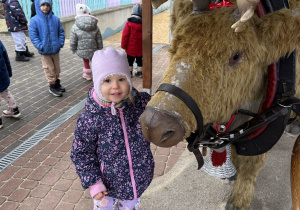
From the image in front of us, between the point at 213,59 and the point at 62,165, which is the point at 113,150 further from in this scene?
the point at 62,165

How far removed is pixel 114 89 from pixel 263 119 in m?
1.08

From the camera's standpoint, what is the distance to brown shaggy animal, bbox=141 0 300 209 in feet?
4.73

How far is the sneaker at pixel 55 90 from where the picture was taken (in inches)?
243

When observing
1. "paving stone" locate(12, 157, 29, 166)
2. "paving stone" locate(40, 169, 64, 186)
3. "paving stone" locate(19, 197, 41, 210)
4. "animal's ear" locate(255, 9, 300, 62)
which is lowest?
"paving stone" locate(12, 157, 29, 166)

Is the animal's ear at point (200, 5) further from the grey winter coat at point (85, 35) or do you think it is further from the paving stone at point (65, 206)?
the grey winter coat at point (85, 35)

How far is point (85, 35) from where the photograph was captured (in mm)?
6504

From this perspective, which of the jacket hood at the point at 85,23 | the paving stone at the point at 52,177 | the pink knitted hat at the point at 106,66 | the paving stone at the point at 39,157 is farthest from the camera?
the jacket hood at the point at 85,23

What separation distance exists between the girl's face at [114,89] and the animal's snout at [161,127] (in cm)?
58

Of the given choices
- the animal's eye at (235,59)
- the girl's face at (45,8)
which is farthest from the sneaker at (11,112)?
the animal's eye at (235,59)

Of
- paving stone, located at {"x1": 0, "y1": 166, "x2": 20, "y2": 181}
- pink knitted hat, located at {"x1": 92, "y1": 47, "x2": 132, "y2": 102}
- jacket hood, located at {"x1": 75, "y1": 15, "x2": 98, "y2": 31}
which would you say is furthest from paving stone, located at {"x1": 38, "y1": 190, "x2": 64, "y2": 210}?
jacket hood, located at {"x1": 75, "y1": 15, "x2": 98, "y2": 31}

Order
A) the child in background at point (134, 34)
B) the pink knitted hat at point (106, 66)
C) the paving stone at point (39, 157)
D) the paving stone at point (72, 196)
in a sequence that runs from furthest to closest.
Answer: the child in background at point (134, 34), the paving stone at point (39, 157), the paving stone at point (72, 196), the pink knitted hat at point (106, 66)

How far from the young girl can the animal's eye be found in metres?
0.80

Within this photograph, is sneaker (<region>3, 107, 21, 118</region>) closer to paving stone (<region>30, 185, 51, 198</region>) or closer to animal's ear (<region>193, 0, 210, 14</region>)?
paving stone (<region>30, 185, 51, 198</region>)

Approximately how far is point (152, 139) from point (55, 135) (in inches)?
144
